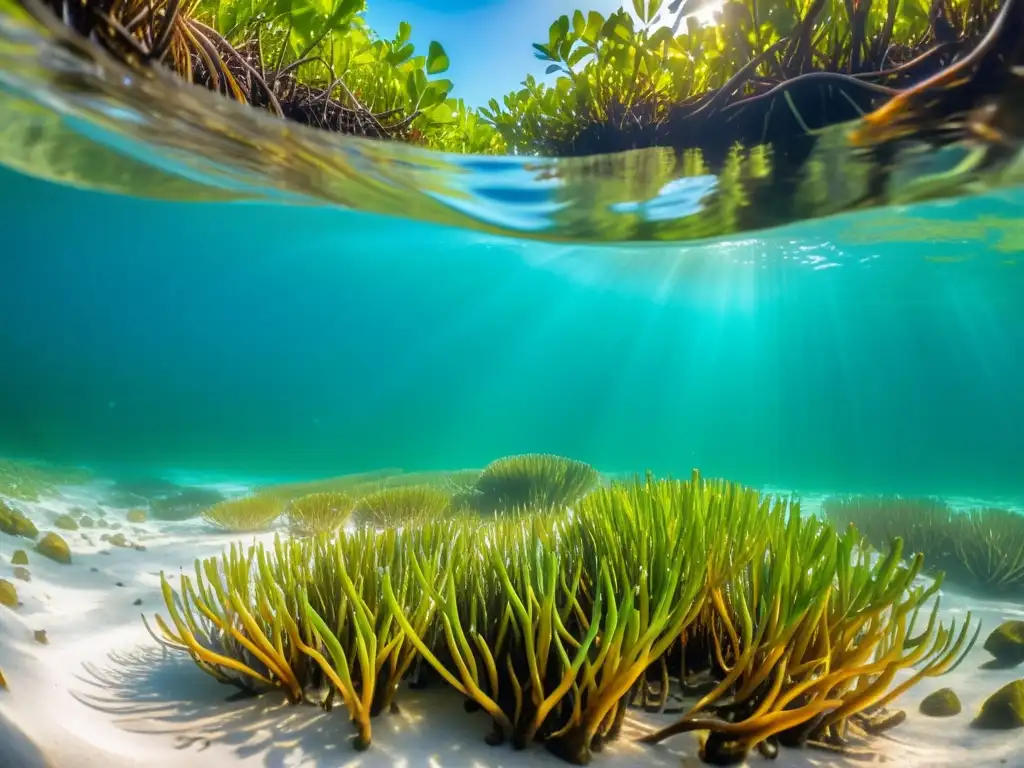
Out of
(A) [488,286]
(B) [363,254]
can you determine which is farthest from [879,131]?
(A) [488,286]

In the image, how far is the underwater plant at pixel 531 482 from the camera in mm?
6277

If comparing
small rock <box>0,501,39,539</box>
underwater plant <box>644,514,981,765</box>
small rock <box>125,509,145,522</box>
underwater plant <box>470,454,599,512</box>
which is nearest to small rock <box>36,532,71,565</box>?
small rock <box>0,501,39,539</box>

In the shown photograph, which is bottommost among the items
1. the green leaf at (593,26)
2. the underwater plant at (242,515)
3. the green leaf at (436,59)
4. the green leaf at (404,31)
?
the underwater plant at (242,515)

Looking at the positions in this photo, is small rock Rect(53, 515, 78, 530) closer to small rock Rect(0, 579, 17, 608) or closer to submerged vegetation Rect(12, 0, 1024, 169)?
small rock Rect(0, 579, 17, 608)

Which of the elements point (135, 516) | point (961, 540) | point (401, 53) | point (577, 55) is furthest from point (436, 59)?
point (961, 540)

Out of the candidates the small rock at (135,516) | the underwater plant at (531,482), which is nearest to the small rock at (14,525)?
the small rock at (135,516)

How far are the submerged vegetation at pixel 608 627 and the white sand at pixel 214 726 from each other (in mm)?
78

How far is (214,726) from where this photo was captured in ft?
6.40

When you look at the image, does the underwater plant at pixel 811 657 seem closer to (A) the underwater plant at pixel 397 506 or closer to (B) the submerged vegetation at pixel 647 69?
(B) the submerged vegetation at pixel 647 69

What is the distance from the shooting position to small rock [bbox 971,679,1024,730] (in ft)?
7.21

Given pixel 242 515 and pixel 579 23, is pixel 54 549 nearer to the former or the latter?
pixel 242 515

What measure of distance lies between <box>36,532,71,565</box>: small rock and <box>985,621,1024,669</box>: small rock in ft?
20.6

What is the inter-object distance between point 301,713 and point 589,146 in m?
5.47

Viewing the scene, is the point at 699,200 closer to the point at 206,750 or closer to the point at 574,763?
the point at 574,763
